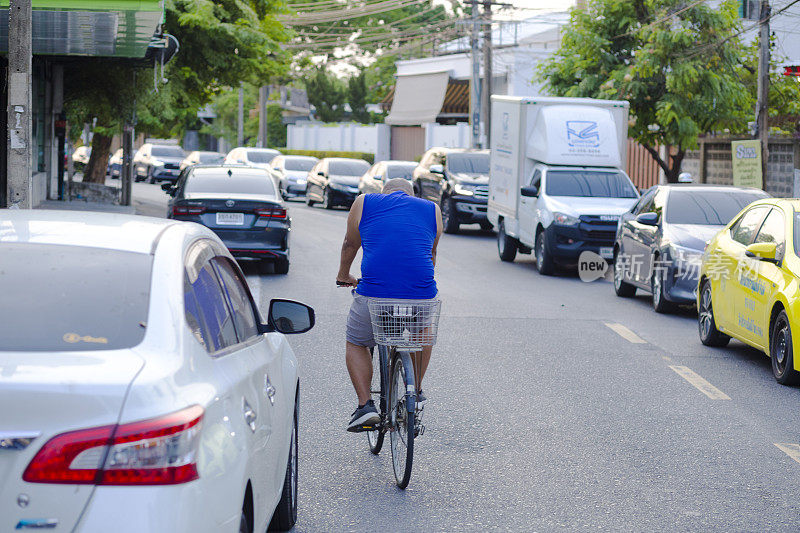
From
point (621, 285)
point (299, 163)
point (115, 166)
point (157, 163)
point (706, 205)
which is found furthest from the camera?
point (115, 166)

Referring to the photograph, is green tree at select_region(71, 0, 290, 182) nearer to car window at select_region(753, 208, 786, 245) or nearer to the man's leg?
car window at select_region(753, 208, 786, 245)

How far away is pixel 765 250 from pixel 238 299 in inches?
256

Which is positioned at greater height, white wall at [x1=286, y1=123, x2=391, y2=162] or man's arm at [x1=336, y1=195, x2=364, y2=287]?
white wall at [x1=286, y1=123, x2=391, y2=162]

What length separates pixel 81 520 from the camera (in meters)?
2.92

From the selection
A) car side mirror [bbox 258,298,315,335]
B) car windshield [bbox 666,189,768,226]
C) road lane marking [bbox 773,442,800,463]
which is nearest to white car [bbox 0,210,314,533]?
car side mirror [bbox 258,298,315,335]

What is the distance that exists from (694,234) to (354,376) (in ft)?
28.4

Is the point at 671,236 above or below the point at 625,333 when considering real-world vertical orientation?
above

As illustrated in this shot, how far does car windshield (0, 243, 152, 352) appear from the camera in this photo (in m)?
3.38

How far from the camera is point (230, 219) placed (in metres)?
16.8

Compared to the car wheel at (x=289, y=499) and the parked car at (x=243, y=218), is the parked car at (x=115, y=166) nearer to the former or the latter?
the parked car at (x=243, y=218)

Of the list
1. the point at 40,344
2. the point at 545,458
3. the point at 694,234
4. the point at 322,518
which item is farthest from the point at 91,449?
the point at 694,234

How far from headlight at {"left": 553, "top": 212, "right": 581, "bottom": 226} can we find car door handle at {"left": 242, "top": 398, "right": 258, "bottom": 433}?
48.1 ft

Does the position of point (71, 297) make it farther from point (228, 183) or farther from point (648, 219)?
point (228, 183)

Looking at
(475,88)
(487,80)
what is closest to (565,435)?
(487,80)
